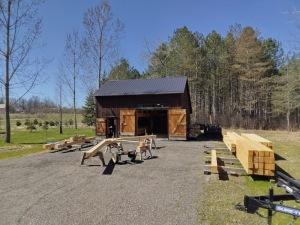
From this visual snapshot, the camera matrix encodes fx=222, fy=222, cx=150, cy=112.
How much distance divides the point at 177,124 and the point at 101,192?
39.1ft

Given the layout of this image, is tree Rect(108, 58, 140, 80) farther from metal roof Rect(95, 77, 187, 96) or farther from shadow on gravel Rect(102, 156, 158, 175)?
shadow on gravel Rect(102, 156, 158, 175)

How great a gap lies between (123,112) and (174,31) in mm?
21372

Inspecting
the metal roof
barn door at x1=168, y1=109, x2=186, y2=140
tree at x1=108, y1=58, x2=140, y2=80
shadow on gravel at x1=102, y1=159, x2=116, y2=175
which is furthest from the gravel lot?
tree at x1=108, y1=58, x2=140, y2=80

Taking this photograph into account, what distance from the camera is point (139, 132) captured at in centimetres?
1888

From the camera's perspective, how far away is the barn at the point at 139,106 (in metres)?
17.3

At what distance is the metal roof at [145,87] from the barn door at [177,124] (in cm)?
163

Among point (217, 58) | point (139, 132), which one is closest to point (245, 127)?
point (217, 58)

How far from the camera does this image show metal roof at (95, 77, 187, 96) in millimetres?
18047

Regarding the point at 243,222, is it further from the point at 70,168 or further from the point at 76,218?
the point at 70,168

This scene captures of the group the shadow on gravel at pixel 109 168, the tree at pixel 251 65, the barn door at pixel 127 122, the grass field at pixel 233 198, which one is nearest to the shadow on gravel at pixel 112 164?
the shadow on gravel at pixel 109 168

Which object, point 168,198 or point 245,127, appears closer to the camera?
point 168,198

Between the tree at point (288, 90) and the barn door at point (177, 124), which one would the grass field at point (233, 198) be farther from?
the tree at point (288, 90)

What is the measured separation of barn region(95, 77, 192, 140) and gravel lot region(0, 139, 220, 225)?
321 inches

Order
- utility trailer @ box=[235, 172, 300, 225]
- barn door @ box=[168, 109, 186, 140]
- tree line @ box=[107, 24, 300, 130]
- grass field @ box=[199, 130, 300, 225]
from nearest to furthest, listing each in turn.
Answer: utility trailer @ box=[235, 172, 300, 225] → grass field @ box=[199, 130, 300, 225] → barn door @ box=[168, 109, 186, 140] → tree line @ box=[107, 24, 300, 130]
